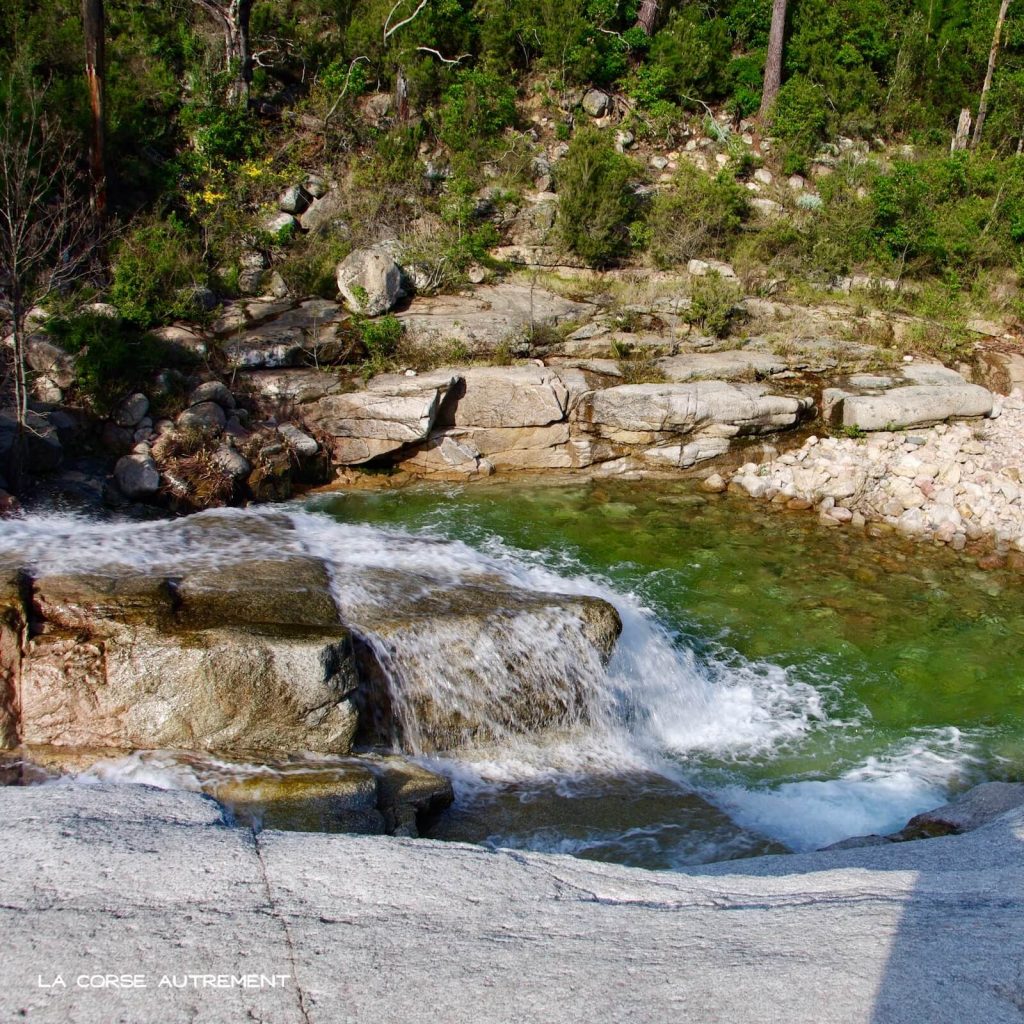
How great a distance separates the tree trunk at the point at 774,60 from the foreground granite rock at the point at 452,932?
2078cm

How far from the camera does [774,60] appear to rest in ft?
67.7

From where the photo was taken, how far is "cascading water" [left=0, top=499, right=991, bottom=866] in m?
5.65

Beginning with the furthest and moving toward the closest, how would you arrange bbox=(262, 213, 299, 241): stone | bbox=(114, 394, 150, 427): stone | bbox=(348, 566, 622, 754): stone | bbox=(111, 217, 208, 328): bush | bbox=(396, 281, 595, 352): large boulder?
bbox=(262, 213, 299, 241): stone → bbox=(396, 281, 595, 352): large boulder → bbox=(111, 217, 208, 328): bush → bbox=(114, 394, 150, 427): stone → bbox=(348, 566, 622, 754): stone

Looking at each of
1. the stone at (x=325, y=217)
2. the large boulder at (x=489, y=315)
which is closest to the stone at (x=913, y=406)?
the large boulder at (x=489, y=315)

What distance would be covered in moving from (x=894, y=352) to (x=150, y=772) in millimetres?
12979

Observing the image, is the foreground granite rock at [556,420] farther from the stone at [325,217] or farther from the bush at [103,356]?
the stone at [325,217]

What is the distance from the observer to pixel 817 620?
335 inches

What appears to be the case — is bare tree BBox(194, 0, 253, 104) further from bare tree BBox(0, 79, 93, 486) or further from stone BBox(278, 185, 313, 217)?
bare tree BBox(0, 79, 93, 486)

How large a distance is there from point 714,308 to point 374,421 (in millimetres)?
6242

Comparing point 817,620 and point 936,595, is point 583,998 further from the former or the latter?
point 936,595

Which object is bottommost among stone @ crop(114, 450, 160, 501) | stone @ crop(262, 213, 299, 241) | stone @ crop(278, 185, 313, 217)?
stone @ crop(114, 450, 160, 501)

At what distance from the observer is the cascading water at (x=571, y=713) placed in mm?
5652

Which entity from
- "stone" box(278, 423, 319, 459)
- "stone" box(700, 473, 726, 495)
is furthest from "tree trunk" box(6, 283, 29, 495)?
"stone" box(700, 473, 726, 495)

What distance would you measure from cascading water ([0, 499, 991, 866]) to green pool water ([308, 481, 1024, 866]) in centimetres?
3
